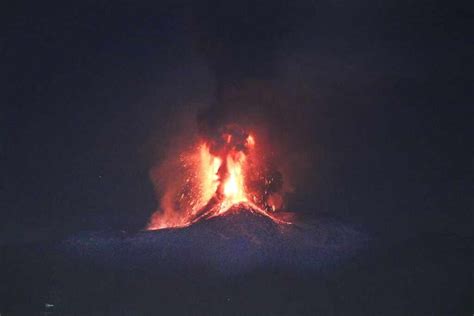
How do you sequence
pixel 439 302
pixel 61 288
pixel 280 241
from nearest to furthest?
pixel 439 302 → pixel 61 288 → pixel 280 241

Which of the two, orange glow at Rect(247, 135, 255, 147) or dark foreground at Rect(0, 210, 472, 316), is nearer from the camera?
dark foreground at Rect(0, 210, 472, 316)

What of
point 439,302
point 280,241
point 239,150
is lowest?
point 439,302

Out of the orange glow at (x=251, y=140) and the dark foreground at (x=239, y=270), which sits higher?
the orange glow at (x=251, y=140)

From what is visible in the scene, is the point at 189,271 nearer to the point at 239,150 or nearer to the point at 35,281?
the point at 35,281

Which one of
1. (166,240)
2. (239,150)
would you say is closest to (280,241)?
(166,240)

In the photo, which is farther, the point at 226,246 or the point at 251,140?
the point at 251,140

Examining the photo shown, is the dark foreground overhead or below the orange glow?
below

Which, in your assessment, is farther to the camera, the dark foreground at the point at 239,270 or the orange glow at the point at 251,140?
the orange glow at the point at 251,140

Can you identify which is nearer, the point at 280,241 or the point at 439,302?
the point at 439,302

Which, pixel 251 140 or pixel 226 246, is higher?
pixel 251 140

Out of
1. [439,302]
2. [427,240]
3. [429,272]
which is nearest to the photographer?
[439,302]

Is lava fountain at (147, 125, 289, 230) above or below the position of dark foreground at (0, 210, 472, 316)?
above
